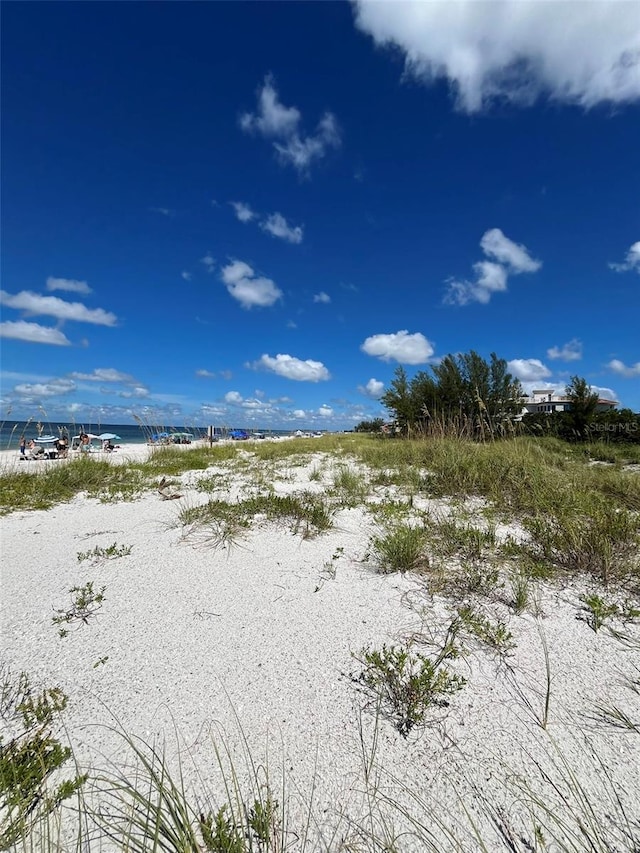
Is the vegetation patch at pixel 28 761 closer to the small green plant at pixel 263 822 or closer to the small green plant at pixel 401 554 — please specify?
the small green plant at pixel 263 822

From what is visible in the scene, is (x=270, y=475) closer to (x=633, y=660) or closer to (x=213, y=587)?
(x=213, y=587)

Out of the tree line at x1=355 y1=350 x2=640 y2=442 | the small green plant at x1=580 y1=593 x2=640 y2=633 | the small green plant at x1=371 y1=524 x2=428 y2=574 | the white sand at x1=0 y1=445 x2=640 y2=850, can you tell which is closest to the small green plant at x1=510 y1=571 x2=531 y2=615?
the white sand at x1=0 y1=445 x2=640 y2=850

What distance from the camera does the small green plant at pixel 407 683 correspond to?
1.37m

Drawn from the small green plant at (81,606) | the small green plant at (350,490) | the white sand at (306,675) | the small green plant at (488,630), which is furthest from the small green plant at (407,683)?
the small green plant at (350,490)

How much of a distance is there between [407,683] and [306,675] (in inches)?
17.5

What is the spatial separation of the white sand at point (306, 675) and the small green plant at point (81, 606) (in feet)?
0.17

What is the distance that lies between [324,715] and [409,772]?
36cm

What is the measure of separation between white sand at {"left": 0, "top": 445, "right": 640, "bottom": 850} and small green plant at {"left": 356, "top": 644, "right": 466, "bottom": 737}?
0.04 meters

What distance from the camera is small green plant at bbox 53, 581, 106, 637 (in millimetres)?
1984

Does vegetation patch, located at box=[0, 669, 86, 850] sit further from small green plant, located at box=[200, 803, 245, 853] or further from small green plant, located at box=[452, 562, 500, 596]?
small green plant, located at box=[452, 562, 500, 596]

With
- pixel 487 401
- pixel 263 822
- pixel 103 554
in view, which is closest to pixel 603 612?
pixel 263 822

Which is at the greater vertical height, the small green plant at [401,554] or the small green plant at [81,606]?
the small green plant at [401,554]

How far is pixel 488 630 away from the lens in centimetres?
183

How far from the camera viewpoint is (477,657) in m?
1.66
